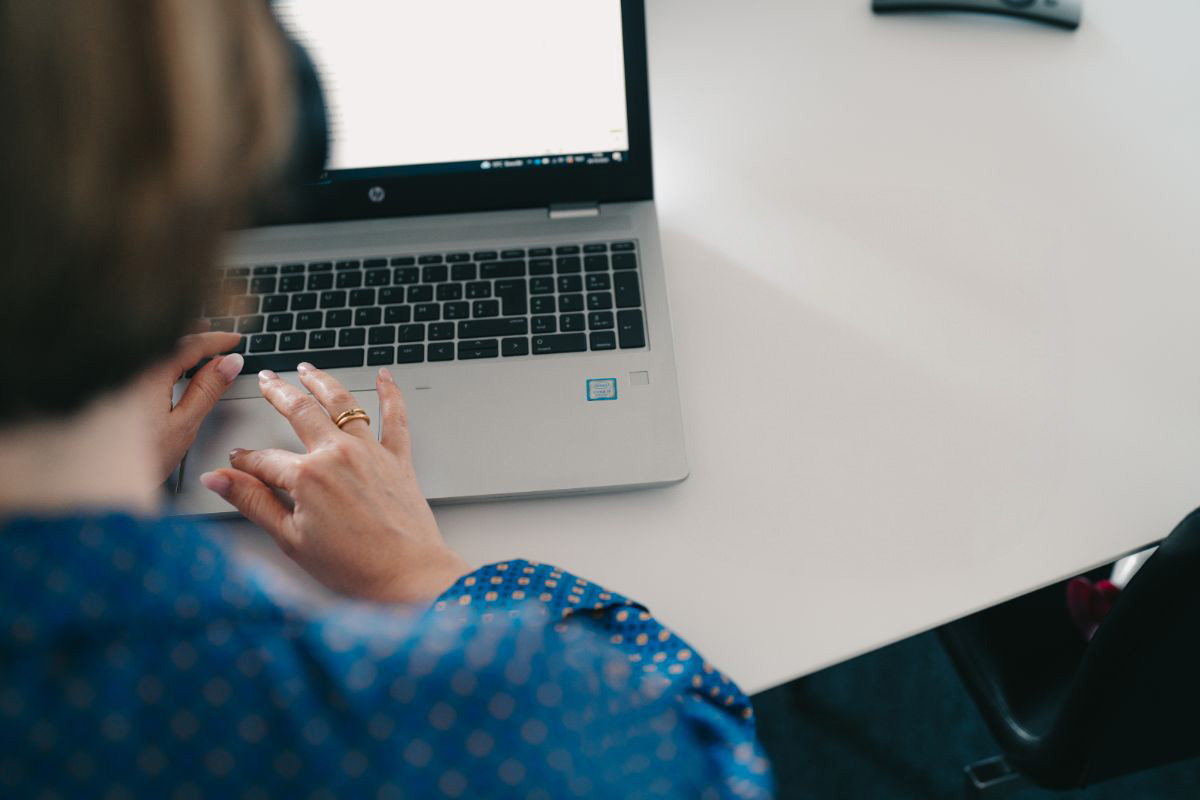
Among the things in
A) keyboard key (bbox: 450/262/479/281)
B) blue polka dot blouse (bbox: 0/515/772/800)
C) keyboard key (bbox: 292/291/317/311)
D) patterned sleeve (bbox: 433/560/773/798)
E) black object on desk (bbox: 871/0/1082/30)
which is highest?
black object on desk (bbox: 871/0/1082/30)

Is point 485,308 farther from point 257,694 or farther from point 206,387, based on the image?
point 257,694

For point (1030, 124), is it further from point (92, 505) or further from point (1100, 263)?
point (92, 505)

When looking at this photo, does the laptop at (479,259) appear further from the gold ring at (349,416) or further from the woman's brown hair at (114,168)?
the woman's brown hair at (114,168)

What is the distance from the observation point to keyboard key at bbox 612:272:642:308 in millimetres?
777

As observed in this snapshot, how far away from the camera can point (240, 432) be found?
2.37 ft

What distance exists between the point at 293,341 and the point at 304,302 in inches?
1.7

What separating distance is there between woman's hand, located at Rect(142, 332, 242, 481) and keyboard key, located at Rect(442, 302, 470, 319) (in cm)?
17

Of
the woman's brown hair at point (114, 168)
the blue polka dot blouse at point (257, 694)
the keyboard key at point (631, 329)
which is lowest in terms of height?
the blue polka dot blouse at point (257, 694)

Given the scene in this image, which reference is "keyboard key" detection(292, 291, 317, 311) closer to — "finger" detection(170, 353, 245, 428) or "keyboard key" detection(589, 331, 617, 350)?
"finger" detection(170, 353, 245, 428)

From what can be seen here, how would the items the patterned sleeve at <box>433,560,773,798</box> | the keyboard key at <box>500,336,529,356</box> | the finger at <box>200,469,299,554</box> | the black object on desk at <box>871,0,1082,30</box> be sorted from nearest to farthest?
1. the patterned sleeve at <box>433,560,773,798</box>
2. the finger at <box>200,469,299,554</box>
3. the keyboard key at <box>500,336,529,356</box>
4. the black object on desk at <box>871,0,1082,30</box>

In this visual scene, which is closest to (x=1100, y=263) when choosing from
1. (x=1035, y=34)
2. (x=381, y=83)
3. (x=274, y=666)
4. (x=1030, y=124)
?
(x=1030, y=124)

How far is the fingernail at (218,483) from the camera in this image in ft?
2.18

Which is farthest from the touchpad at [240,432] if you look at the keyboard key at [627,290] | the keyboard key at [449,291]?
the keyboard key at [627,290]

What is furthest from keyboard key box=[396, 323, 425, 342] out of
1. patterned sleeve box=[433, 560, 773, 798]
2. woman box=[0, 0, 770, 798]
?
woman box=[0, 0, 770, 798]
